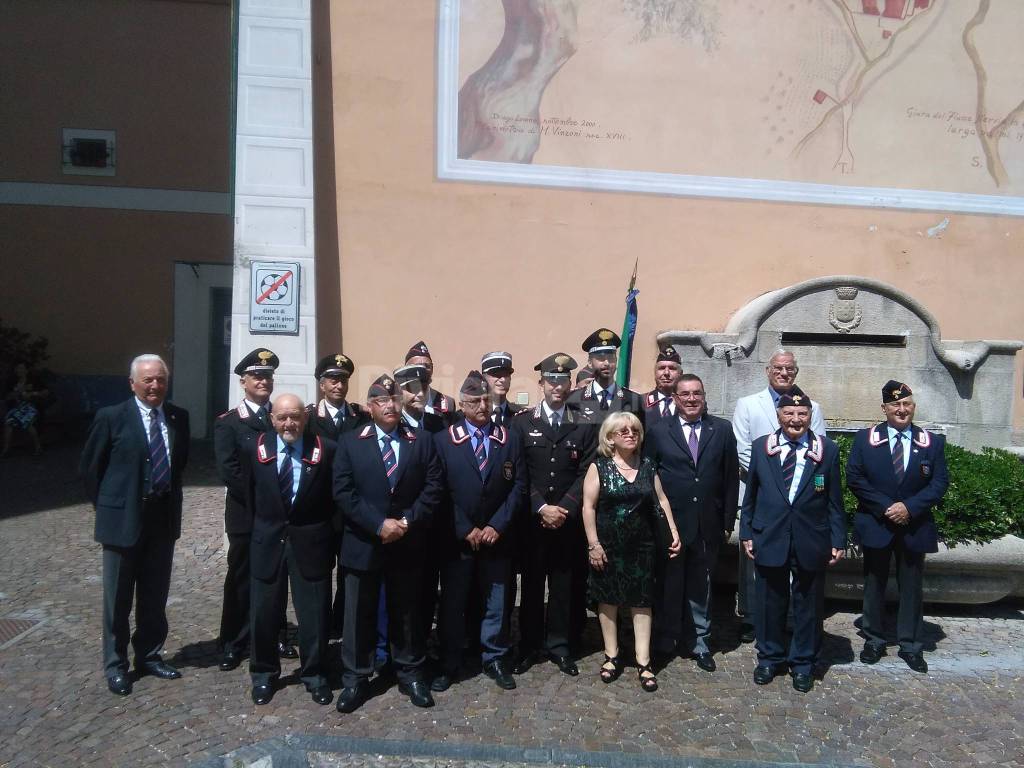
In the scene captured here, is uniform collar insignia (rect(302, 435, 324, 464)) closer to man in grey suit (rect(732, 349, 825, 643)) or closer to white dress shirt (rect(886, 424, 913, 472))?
man in grey suit (rect(732, 349, 825, 643))

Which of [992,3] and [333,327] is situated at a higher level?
[992,3]

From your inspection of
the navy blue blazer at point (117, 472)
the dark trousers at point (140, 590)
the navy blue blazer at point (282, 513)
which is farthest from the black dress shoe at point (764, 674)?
the navy blue blazer at point (117, 472)

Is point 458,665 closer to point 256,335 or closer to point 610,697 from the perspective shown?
point 610,697

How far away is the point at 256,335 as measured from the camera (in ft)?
24.3

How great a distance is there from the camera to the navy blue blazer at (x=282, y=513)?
14.4 feet

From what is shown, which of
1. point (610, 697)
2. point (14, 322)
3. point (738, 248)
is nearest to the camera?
point (610, 697)

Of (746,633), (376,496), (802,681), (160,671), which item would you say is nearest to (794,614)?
(802,681)

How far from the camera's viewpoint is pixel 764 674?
4.80m

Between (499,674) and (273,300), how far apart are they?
413 cm

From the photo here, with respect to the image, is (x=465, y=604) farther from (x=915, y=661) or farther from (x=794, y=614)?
(x=915, y=661)

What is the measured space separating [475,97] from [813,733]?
641 centimetres

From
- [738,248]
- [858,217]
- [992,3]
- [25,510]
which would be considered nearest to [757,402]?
[738,248]

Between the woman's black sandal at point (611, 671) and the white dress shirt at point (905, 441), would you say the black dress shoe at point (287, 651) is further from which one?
the white dress shirt at point (905, 441)

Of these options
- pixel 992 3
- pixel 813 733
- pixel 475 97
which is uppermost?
pixel 992 3
